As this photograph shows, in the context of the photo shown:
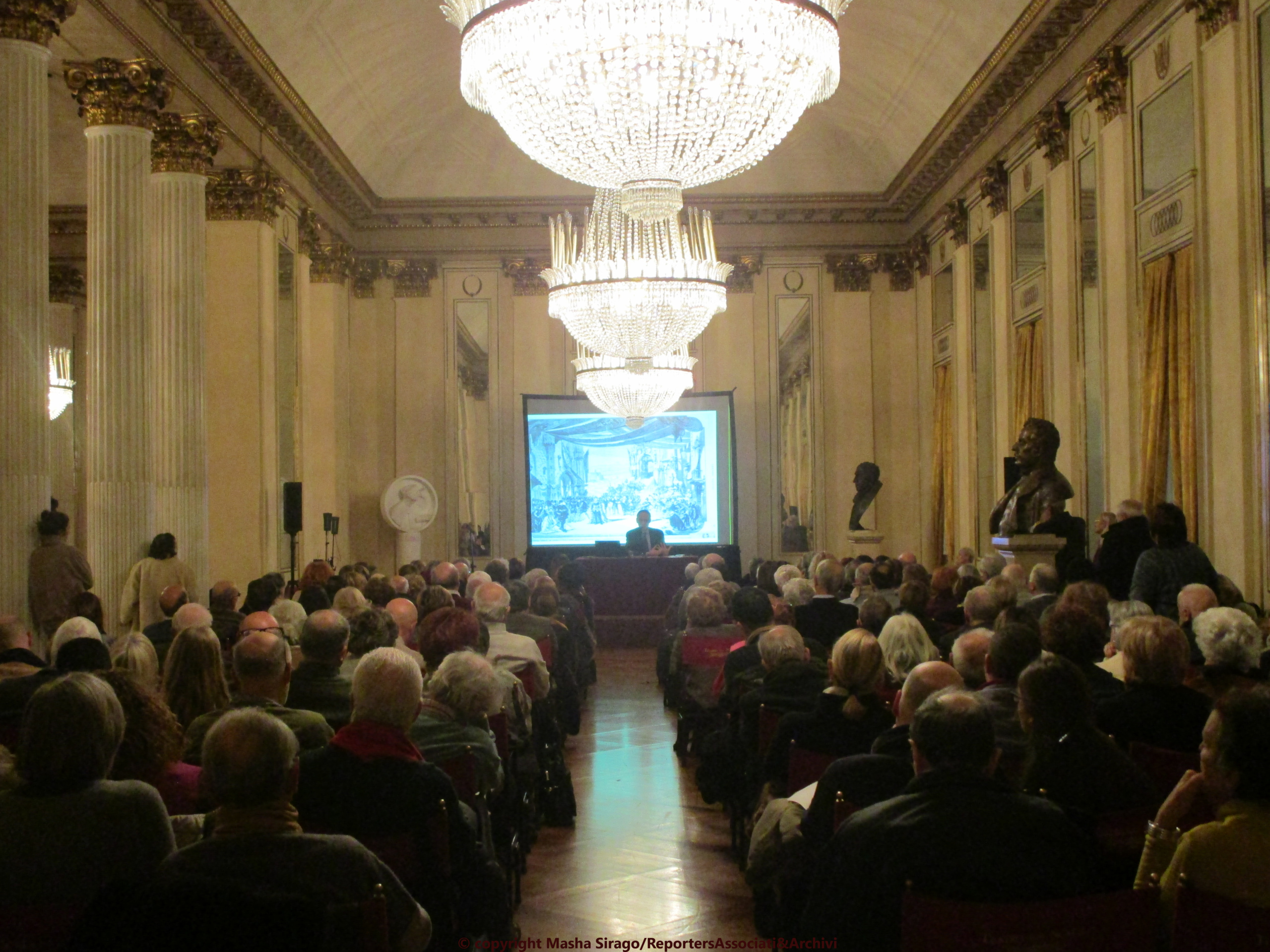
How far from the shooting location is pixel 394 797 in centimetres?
298

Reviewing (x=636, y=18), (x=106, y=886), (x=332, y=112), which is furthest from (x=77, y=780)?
(x=332, y=112)

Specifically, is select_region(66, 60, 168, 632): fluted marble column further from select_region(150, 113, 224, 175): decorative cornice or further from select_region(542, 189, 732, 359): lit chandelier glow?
select_region(542, 189, 732, 359): lit chandelier glow

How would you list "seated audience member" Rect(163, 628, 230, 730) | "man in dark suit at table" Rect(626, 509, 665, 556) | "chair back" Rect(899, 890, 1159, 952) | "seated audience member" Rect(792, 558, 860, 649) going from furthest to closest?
1. "man in dark suit at table" Rect(626, 509, 665, 556)
2. "seated audience member" Rect(792, 558, 860, 649)
3. "seated audience member" Rect(163, 628, 230, 730)
4. "chair back" Rect(899, 890, 1159, 952)

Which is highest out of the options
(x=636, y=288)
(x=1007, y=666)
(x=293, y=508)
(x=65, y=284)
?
(x=65, y=284)

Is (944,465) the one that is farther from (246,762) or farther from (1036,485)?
(246,762)

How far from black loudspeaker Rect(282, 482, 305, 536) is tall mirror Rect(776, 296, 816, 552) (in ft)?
23.2

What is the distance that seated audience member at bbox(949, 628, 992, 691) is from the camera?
4.09 metres

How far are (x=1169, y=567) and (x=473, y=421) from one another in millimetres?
12184

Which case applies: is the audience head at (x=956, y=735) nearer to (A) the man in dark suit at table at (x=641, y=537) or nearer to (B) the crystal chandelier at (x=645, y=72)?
(B) the crystal chandelier at (x=645, y=72)

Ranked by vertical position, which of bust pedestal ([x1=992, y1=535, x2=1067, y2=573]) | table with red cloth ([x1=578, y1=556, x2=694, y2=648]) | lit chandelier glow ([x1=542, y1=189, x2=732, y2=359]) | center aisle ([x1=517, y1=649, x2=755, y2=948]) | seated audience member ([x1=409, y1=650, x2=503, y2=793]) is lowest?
center aisle ([x1=517, y1=649, x2=755, y2=948])

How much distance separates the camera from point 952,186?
15.2m

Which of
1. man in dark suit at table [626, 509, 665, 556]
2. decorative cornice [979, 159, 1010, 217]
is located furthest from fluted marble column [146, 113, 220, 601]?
decorative cornice [979, 159, 1010, 217]

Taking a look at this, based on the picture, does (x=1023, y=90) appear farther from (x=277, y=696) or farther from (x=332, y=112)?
(x=277, y=696)

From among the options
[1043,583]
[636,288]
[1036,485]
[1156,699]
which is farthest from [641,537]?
[1156,699]
